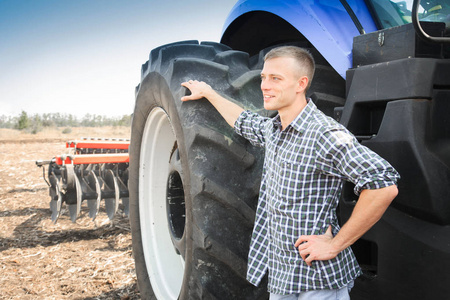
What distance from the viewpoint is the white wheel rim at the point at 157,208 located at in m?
3.07

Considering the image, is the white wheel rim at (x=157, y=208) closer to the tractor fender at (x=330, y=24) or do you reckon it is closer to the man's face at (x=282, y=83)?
the tractor fender at (x=330, y=24)

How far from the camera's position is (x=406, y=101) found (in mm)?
1671

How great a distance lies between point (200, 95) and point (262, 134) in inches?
15.1

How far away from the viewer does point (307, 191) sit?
1.68 meters

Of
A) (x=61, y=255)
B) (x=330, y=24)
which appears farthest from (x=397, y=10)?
(x=61, y=255)

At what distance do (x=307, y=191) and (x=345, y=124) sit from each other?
1.23 feet

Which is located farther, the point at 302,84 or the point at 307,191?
the point at 302,84

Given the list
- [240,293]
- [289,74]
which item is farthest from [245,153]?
[240,293]

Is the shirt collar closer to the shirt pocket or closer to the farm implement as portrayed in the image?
the shirt pocket

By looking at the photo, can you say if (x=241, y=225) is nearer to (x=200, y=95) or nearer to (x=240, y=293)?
(x=240, y=293)

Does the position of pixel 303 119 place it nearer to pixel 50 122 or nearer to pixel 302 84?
pixel 302 84

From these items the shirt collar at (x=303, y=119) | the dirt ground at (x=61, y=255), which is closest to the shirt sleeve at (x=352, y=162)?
the shirt collar at (x=303, y=119)

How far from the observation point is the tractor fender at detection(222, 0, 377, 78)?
208 centimetres

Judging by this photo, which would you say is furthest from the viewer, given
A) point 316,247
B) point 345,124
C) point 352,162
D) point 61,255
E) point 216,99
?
point 61,255
